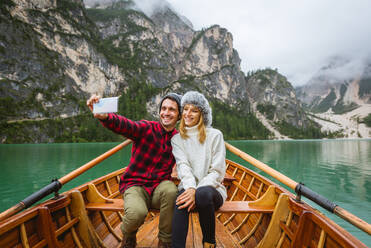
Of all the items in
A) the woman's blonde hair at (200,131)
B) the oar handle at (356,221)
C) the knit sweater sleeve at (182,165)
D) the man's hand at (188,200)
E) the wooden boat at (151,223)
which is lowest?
the wooden boat at (151,223)

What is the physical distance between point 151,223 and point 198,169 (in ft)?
7.22

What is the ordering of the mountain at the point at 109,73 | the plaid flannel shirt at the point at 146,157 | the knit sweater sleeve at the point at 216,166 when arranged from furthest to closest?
the mountain at the point at 109,73 → the plaid flannel shirt at the point at 146,157 → the knit sweater sleeve at the point at 216,166

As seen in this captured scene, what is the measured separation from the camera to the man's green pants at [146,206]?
231 cm

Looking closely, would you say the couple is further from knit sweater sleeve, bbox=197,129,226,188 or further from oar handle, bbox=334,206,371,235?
oar handle, bbox=334,206,371,235

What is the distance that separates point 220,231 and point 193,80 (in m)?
125

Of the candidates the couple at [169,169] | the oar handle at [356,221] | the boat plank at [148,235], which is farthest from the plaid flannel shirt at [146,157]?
the oar handle at [356,221]

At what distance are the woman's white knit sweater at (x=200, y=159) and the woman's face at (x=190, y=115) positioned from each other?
89mm

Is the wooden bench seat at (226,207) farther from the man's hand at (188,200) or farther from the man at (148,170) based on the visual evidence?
the man's hand at (188,200)

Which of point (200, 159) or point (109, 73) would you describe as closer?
point (200, 159)

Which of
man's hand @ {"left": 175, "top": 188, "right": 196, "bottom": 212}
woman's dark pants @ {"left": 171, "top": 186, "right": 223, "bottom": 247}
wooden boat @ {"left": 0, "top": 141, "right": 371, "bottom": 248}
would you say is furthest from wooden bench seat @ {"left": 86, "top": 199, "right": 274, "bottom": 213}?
man's hand @ {"left": 175, "top": 188, "right": 196, "bottom": 212}

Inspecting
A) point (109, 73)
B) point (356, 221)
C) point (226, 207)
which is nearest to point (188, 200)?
point (226, 207)

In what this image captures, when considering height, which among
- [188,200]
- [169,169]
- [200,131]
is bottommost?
[188,200]

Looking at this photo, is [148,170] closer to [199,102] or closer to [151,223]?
[199,102]

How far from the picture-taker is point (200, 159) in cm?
260
